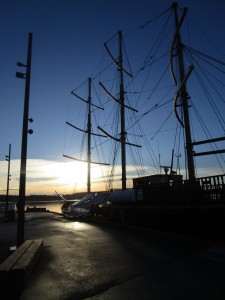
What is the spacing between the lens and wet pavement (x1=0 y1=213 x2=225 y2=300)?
547cm

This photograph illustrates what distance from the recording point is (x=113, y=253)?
9.22 metres

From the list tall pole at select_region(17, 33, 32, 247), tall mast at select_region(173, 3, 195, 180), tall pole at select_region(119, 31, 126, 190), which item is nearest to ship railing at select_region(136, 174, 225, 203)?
tall mast at select_region(173, 3, 195, 180)

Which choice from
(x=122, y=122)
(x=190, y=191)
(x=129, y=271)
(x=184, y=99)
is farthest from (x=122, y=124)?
(x=129, y=271)

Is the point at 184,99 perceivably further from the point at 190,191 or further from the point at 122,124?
the point at 122,124

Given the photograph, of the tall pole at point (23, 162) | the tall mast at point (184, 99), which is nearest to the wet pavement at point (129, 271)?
the tall pole at point (23, 162)

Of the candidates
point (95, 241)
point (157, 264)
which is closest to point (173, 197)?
point (95, 241)

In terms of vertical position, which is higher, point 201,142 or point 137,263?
point 201,142

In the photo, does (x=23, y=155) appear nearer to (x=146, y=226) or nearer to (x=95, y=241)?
(x=95, y=241)

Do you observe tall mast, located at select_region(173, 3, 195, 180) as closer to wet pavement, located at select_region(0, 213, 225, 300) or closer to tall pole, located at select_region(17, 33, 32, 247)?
wet pavement, located at select_region(0, 213, 225, 300)

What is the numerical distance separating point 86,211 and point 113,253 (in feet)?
54.2

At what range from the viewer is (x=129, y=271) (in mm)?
6941

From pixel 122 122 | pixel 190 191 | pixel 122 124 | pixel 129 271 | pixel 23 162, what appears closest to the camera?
pixel 129 271

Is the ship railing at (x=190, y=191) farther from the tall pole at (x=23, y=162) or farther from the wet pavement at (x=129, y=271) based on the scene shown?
the tall pole at (x=23, y=162)

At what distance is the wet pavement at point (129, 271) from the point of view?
5.47 metres
